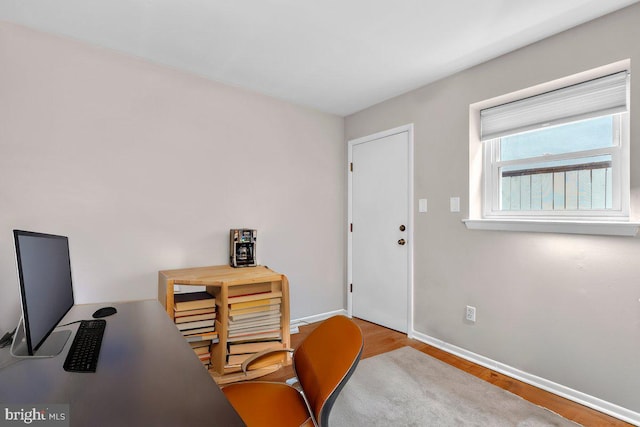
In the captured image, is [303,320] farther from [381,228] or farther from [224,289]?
[224,289]

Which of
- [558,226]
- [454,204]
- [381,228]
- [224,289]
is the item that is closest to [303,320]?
[381,228]

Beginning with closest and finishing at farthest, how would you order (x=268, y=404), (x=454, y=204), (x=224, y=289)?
(x=268, y=404), (x=224, y=289), (x=454, y=204)

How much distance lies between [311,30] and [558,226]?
2102 mm

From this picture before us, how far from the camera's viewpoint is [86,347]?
47.5 inches

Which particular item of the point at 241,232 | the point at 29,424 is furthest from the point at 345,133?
the point at 29,424

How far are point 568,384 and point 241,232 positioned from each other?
265 cm

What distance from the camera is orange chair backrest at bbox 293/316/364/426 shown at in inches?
41.1

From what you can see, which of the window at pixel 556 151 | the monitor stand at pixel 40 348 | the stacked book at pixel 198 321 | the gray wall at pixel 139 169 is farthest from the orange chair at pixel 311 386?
the window at pixel 556 151

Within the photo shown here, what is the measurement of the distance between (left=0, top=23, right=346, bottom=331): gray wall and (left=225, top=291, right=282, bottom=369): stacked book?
703 mm

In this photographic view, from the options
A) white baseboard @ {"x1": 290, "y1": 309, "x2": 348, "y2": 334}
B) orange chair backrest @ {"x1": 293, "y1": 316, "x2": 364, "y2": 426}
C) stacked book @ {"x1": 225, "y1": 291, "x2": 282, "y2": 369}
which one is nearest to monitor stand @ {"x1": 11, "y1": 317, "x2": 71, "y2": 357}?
orange chair backrest @ {"x1": 293, "y1": 316, "x2": 364, "y2": 426}

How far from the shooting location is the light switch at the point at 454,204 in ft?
9.08

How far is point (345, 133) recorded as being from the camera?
3.94 metres

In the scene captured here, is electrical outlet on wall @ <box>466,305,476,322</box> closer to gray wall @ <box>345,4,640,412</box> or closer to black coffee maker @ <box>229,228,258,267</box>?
gray wall @ <box>345,4,640,412</box>

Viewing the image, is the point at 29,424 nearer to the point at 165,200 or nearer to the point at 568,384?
the point at 165,200
